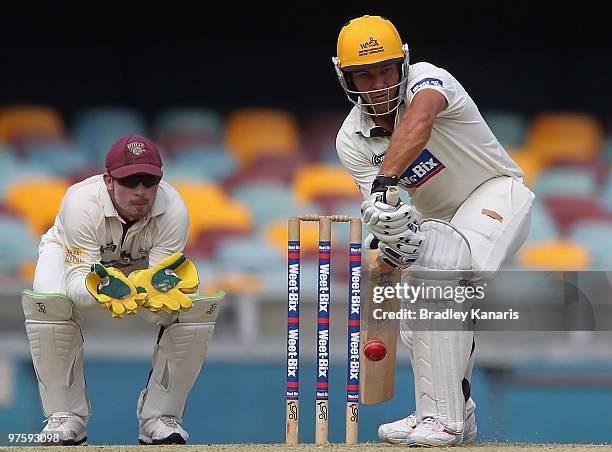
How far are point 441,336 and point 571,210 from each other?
4004 mm

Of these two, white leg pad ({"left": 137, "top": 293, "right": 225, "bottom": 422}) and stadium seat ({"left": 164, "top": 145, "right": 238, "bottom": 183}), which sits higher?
stadium seat ({"left": 164, "top": 145, "right": 238, "bottom": 183})

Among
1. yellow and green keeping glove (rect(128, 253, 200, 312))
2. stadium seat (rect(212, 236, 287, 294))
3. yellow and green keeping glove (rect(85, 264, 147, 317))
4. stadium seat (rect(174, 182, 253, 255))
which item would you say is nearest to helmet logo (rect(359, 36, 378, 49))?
yellow and green keeping glove (rect(128, 253, 200, 312))

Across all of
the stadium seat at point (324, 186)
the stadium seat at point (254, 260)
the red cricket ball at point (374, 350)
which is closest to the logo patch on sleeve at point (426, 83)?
the red cricket ball at point (374, 350)

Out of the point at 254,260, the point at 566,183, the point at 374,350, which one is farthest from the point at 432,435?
the point at 566,183

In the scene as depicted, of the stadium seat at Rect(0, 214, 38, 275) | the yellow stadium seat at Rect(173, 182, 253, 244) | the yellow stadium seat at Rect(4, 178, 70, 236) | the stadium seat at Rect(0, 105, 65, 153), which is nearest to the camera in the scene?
the stadium seat at Rect(0, 214, 38, 275)

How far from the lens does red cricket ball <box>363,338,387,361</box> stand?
3.20 m

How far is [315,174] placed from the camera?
22.3ft

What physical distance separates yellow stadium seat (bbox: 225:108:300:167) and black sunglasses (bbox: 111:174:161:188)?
12.0 feet

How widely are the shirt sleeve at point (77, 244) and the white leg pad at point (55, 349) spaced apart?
8 cm

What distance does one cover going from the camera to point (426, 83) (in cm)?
298

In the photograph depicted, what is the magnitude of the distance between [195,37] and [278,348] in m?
2.16

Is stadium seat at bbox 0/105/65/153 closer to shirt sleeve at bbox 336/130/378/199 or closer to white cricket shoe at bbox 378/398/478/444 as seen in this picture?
shirt sleeve at bbox 336/130/378/199

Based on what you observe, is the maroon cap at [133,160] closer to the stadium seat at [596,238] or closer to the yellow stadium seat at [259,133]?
the yellow stadium seat at [259,133]

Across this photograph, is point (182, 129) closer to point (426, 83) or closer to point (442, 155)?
point (442, 155)
